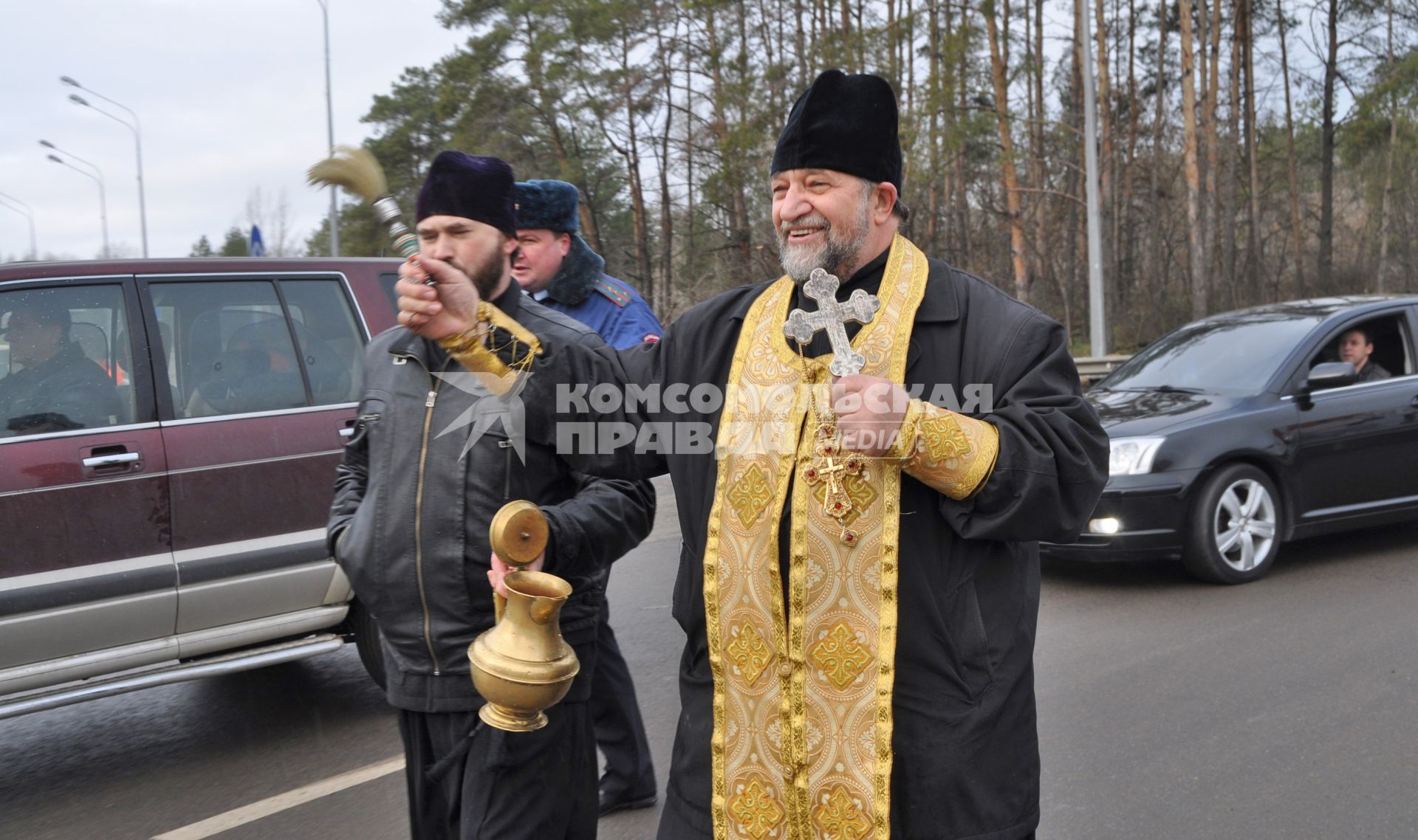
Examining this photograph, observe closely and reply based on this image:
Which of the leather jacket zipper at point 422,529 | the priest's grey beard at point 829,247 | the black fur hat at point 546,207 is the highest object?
the black fur hat at point 546,207

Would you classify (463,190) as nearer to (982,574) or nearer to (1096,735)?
(982,574)

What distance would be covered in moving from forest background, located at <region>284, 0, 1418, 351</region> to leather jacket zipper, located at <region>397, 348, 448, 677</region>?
75.7ft

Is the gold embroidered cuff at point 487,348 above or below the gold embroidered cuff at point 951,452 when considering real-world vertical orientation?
above

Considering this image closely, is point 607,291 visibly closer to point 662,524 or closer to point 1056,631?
point 1056,631

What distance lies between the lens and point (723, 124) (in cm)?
2841

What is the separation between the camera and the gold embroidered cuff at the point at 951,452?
6.28 ft

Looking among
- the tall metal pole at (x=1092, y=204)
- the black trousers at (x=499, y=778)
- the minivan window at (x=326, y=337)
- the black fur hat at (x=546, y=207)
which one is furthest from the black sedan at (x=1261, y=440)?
the tall metal pole at (x=1092, y=204)

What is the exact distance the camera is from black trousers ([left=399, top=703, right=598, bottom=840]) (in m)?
2.47

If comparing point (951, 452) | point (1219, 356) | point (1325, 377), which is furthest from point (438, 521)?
point (1219, 356)

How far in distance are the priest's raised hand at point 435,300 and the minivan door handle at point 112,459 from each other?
2.72 meters

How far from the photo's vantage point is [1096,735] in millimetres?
4648

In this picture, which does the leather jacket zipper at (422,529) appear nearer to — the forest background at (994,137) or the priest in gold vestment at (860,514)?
the priest in gold vestment at (860,514)

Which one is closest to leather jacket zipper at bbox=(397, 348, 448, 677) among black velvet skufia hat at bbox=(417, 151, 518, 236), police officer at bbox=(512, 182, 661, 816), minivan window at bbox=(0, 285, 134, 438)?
black velvet skufia hat at bbox=(417, 151, 518, 236)

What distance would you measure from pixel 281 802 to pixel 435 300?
2794 mm
